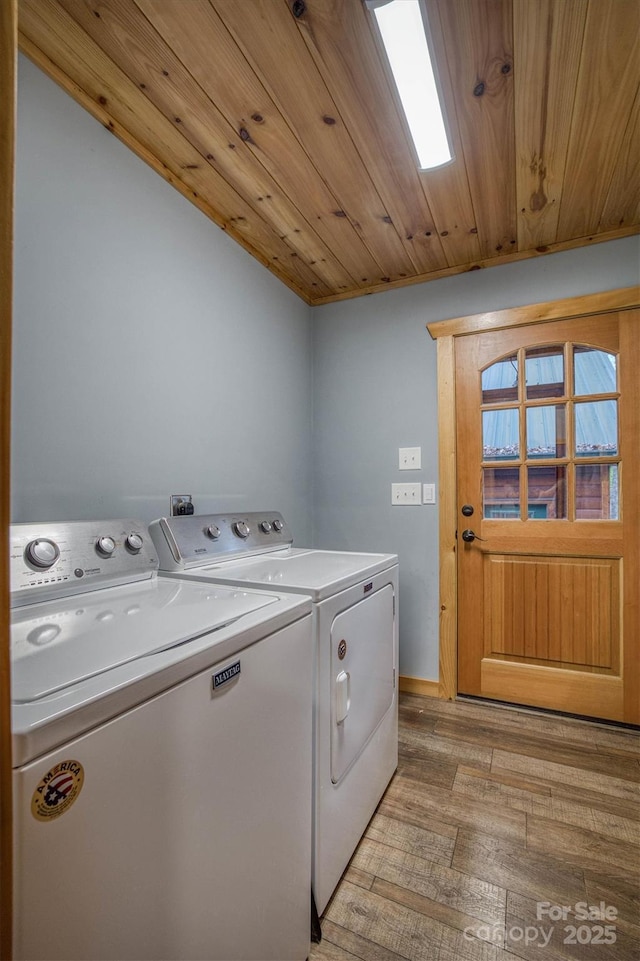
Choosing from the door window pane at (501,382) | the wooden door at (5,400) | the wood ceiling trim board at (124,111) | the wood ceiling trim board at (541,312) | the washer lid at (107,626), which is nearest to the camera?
the wooden door at (5,400)

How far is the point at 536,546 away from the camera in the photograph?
2.19 metres

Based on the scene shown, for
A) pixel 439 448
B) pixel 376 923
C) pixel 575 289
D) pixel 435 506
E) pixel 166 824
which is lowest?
pixel 376 923

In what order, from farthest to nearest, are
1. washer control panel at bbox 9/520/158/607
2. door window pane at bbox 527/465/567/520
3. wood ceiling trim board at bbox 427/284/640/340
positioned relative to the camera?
door window pane at bbox 527/465/567/520, wood ceiling trim board at bbox 427/284/640/340, washer control panel at bbox 9/520/158/607

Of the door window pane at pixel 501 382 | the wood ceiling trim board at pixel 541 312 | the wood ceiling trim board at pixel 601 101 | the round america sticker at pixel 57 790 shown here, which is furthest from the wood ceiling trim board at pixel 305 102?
the round america sticker at pixel 57 790

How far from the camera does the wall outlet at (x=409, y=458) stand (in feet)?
8.09

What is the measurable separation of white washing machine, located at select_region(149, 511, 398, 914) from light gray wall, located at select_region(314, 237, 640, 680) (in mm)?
792

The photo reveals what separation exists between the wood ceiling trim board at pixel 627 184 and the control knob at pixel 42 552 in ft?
7.09

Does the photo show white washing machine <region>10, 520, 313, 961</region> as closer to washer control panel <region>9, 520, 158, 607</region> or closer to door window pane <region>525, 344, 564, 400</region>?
washer control panel <region>9, 520, 158, 607</region>

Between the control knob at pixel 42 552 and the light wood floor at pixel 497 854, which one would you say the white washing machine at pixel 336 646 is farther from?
the control knob at pixel 42 552

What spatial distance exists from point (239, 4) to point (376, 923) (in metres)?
2.43

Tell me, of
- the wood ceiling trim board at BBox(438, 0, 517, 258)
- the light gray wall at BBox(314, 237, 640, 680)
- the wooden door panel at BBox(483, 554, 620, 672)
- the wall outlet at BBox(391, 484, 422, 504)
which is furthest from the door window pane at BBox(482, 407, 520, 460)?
the wood ceiling trim board at BBox(438, 0, 517, 258)

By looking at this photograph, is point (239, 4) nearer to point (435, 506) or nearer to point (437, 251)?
point (437, 251)

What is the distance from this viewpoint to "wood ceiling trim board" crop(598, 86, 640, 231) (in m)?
1.48

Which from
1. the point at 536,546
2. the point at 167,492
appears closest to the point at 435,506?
the point at 536,546
